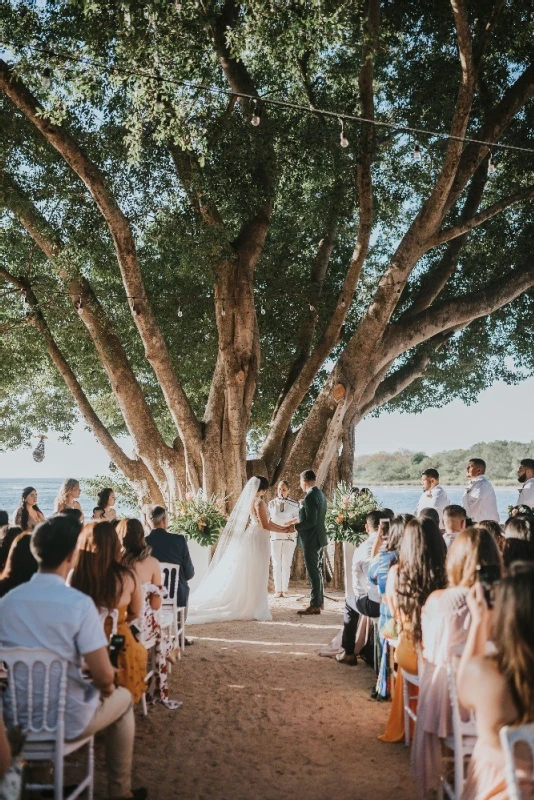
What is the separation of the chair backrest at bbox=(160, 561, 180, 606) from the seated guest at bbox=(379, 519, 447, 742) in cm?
281

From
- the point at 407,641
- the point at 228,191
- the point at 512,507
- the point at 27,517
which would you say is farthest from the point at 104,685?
the point at 228,191

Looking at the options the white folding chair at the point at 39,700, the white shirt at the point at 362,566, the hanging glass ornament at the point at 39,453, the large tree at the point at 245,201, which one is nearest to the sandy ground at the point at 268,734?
the white shirt at the point at 362,566

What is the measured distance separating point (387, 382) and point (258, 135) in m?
6.60

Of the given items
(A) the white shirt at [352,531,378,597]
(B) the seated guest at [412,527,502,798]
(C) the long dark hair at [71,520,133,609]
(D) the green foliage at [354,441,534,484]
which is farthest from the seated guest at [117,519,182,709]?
(D) the green foliage at [354,441,534,484]

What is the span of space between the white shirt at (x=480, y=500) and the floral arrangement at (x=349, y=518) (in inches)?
76.1

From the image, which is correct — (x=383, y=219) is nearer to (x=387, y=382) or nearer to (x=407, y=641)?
(x=387, y=382)

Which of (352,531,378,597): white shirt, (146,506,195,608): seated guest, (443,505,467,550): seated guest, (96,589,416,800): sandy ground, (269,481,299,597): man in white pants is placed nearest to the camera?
(96,589,416,800): sandy ground

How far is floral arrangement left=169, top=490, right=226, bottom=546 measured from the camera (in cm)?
1027

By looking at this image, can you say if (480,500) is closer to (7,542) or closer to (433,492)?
Answer: (433,492)

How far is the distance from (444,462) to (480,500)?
11361 cm

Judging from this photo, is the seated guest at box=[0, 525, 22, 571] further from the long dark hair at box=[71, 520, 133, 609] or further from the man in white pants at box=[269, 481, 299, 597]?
the man in white pants at box=[269, 481, 299, 597]

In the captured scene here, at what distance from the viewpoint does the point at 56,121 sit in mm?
8586

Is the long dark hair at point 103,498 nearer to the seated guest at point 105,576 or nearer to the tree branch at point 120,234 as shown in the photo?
the tree branch at point 120,234

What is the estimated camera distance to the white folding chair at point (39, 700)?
3166 millimetres
